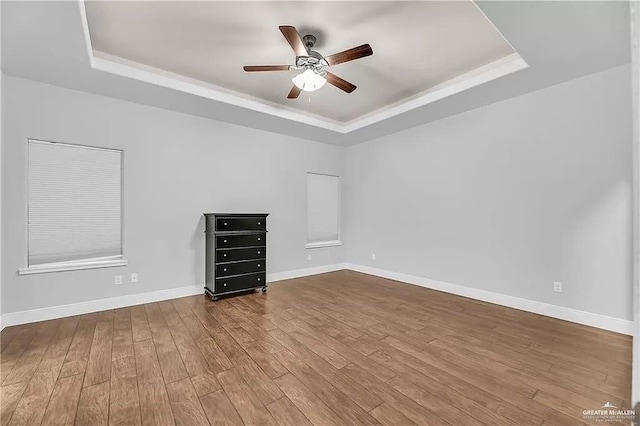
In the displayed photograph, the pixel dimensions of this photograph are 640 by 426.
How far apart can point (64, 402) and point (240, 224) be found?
272 cm

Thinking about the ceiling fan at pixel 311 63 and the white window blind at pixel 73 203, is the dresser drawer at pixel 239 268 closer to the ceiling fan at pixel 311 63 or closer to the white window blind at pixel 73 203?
the white window blind at pixel 73 203

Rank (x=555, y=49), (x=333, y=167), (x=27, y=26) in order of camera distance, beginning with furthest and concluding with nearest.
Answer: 1. (x=333, y=167)
2. (x=555, y=49)
3. (x=27, y=26)

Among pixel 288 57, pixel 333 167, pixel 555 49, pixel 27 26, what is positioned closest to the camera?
pixel 27 26

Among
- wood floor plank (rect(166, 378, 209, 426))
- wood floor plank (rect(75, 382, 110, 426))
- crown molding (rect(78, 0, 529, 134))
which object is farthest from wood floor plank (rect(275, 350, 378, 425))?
crown molding (rect(78, 0, 529, 134))

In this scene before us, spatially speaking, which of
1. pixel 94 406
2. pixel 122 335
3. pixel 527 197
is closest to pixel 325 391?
pixel 94 406

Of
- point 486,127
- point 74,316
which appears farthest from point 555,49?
point 74,316

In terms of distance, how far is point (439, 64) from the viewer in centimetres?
330

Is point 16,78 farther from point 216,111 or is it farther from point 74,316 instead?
point 74,316

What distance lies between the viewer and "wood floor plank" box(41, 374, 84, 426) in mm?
1672

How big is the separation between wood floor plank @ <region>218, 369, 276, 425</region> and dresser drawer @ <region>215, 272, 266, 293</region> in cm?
198

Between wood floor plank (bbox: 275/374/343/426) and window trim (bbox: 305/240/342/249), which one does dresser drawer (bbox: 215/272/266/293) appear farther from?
wood floor plank (bbox: 275/374/343/426)

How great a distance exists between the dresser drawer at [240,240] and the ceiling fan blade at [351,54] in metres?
2.75

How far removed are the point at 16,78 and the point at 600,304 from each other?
6850mm

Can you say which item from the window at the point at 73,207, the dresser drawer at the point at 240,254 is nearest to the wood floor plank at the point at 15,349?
the window at the point at 73,207
